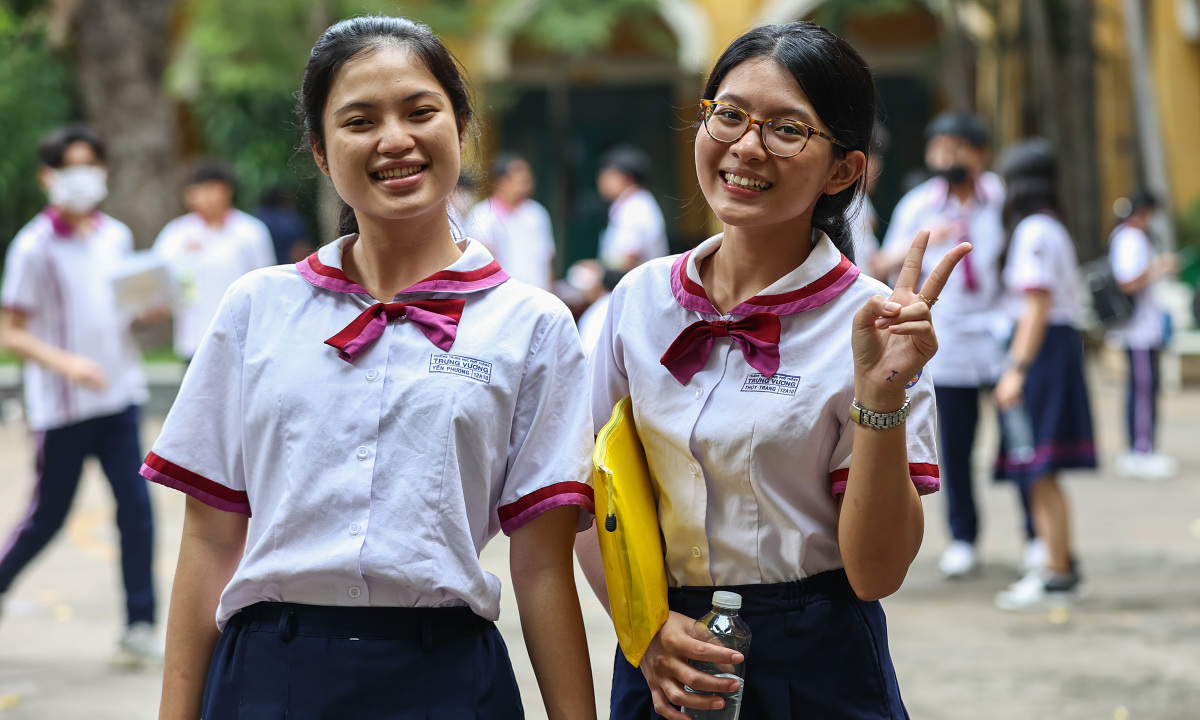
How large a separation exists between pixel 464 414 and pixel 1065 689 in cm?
332

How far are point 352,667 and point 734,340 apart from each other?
0.76 m

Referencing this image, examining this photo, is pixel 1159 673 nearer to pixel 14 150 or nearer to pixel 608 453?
pixel 608 453

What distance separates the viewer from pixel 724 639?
207cm

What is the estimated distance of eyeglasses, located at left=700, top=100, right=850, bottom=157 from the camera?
2.06 m

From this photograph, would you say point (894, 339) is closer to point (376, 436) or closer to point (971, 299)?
point (376, 436)

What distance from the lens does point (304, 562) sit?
77.9 inches

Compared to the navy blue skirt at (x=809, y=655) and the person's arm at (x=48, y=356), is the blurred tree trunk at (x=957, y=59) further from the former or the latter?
the navy blue skirt at (x=809, y=655)

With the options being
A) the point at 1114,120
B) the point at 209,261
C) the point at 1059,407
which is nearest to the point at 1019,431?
the point at 1059,407

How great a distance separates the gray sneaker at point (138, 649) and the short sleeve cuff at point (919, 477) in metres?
3.64

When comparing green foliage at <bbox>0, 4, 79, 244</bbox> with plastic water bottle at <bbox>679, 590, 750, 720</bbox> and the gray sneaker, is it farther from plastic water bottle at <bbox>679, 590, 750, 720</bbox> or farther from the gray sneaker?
plastic water bottle at <bbox>679, 590, 750, 720</bbox>

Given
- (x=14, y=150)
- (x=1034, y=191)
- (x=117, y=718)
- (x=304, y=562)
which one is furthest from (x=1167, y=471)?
(x=14, y=150)

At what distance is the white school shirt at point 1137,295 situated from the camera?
8516mm

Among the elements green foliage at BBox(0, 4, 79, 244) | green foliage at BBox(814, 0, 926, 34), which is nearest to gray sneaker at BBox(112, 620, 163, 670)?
green foliage at BBox(814, 0, 926, 34)

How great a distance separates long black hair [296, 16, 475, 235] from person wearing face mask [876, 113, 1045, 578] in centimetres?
412
